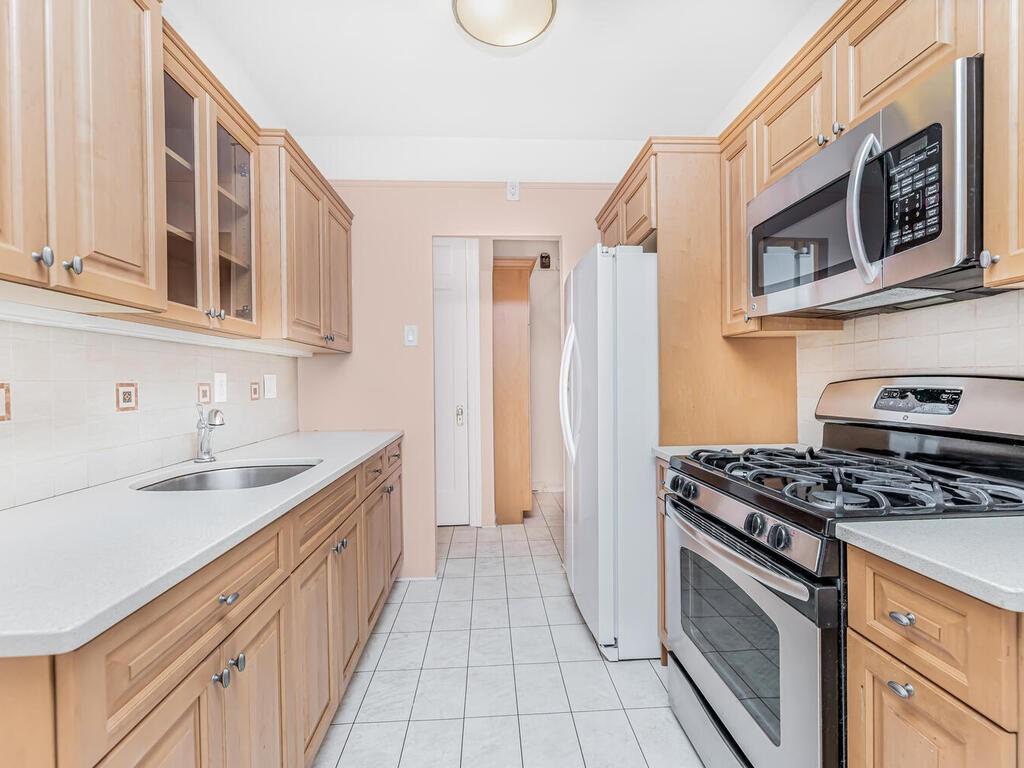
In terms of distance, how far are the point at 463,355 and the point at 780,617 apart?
3.06 meters

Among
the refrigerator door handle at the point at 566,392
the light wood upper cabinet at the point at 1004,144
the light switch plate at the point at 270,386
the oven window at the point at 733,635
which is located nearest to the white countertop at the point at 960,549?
the oven window at the point at 733,635

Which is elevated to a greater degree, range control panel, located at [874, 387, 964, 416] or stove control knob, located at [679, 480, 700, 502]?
range control panel, located at [874, 387, 964, 416]

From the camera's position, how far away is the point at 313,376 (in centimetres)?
291

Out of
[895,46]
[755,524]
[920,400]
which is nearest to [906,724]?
[755,524]

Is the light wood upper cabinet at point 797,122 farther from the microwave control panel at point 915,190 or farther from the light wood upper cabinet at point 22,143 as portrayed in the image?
the light wood upper cabinet at point 22,143

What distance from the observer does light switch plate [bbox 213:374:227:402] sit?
2025 mm

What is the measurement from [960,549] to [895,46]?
1.21 meters

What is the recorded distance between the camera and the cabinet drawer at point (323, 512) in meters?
1.35

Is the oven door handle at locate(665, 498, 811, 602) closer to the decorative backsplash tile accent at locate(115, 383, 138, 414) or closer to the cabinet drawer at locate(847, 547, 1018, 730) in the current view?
the cabinet drawer at locate(847, 547, 1018, 730)

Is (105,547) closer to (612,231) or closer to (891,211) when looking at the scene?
(891,211)

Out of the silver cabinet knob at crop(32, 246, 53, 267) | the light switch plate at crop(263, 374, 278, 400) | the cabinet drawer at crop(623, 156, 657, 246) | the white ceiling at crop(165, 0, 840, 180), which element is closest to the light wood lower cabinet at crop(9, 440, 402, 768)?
the silver cabinet knob at crop(32, 246, 53, 267)

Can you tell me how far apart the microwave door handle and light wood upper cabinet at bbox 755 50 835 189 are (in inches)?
10.0

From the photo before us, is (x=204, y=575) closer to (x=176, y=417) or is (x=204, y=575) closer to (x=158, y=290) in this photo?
(x=158, y=290)

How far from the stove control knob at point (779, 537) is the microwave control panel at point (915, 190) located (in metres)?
0.73
